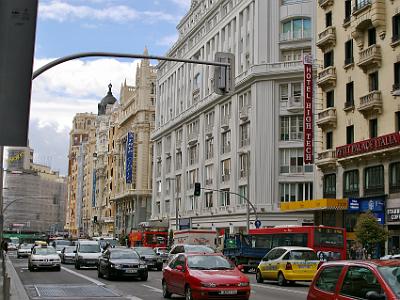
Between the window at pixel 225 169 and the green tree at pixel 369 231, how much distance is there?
29542 mm

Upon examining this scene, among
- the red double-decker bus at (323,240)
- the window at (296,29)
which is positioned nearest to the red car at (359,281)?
the red double-decker bus at (323,240)

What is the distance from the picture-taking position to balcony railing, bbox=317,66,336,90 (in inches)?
1841

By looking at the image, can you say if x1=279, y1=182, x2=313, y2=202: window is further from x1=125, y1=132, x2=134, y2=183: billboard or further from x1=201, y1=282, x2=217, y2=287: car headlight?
x1=125, y1=132, x2=134, y2=183: billboard

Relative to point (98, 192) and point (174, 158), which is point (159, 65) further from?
point (98, 192)

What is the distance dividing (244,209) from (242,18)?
19513 mm

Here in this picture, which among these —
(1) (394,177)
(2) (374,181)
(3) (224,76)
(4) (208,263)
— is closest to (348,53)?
(2) (374,181)

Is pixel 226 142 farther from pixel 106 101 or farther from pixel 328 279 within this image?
pixel 106 101

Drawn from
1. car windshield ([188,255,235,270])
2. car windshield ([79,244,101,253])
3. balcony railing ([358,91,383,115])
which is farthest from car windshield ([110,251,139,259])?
balcony railing ([358,91,383,115])

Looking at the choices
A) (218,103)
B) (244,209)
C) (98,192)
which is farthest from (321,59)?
(98,192)

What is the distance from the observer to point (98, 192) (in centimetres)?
14825

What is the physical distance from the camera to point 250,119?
62.4m

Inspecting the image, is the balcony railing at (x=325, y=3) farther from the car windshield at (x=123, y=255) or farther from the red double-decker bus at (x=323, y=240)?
the car windshield at (x=123, y=255)

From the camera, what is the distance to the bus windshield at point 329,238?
34938mm

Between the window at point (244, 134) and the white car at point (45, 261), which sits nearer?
the white car at point (45, 261)
